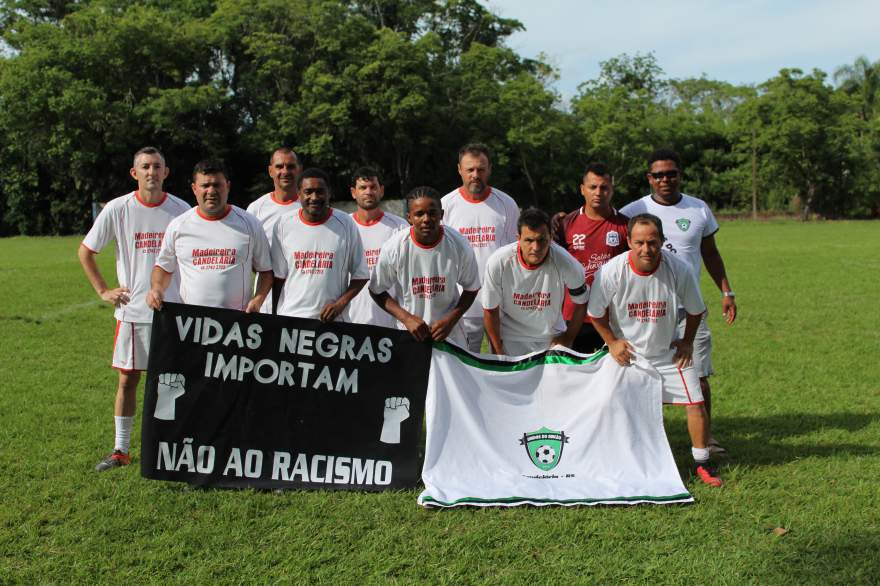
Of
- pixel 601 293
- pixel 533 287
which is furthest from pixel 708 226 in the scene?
pixel 533 287

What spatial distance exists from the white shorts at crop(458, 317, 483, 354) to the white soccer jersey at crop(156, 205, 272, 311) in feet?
5.13

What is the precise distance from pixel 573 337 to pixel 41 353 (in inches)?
274

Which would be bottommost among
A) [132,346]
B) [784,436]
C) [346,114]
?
[784,436]

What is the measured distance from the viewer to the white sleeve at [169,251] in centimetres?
534

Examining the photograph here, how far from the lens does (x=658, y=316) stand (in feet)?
17.2

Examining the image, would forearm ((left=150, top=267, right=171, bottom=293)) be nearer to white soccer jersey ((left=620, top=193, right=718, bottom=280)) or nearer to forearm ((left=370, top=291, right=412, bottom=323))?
forearm ((left=370, top=291, right=412, bottom=323))

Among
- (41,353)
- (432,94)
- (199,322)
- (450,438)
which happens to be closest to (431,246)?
(450,438)

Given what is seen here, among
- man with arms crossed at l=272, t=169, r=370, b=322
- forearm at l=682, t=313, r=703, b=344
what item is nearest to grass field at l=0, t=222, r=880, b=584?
forearm at l=682, t=313, r=703, b=344

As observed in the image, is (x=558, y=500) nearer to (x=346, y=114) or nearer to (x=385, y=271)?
(x=385, y=271)

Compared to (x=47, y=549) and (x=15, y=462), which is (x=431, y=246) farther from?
(x=15, y=462)

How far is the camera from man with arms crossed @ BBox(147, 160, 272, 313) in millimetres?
5277

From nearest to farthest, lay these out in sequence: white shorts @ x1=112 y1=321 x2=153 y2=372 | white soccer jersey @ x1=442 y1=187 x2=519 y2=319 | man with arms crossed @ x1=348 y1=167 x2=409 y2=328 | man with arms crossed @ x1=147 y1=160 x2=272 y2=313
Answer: man with arms crossed @ x1=147 y1=160 x2=272 y2=313
white shorts @ x1=112 y1=321 x2=153 y2=372
white soccer jersey @ x1=442 y1=187 x2=519 y2=319
man with arms crossed @ x1=348 y1=167 x2=409 y2=328

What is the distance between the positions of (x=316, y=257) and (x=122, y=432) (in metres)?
1.86

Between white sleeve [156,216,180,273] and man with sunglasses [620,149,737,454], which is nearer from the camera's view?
white sleeve [156,216,180,273]
